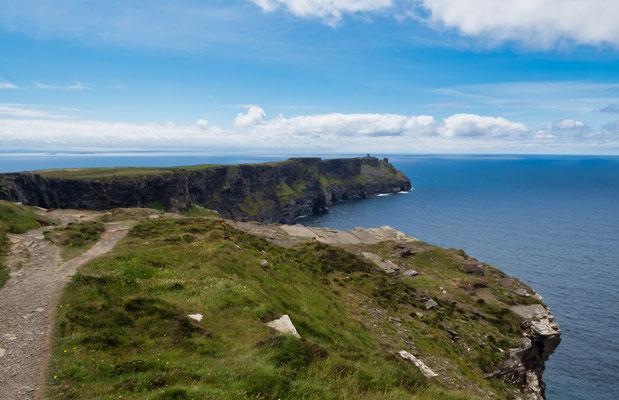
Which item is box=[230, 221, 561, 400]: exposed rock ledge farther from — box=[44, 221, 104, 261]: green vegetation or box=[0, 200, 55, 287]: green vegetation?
box=[0, 200, 55, 287]: green vegetation

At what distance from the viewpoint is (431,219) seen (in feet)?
534

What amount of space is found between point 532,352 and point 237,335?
3850 centimetres

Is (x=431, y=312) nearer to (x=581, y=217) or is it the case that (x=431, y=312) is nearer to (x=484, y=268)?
(x=484, y=268)

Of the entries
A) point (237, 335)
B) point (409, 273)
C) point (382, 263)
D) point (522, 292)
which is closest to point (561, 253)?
point (522, 292)

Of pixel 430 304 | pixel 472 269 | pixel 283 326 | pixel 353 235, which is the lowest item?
pixel 353 235

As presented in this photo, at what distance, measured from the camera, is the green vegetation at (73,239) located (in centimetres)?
2749

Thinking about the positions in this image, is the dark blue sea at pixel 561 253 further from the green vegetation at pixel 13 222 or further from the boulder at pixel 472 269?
the green vegetation at pixel 13 222

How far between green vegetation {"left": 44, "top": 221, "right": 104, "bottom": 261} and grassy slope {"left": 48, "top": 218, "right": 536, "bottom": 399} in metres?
3.57

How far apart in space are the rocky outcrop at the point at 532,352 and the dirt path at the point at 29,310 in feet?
114

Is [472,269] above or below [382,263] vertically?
below

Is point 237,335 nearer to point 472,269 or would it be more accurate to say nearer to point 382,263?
point 382,263

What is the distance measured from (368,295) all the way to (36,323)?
29704 mm

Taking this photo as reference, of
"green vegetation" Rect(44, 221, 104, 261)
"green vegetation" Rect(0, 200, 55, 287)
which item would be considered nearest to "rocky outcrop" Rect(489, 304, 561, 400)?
"green vegetation" Rect(44, 221, 104, 261)

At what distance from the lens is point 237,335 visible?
1515cm
